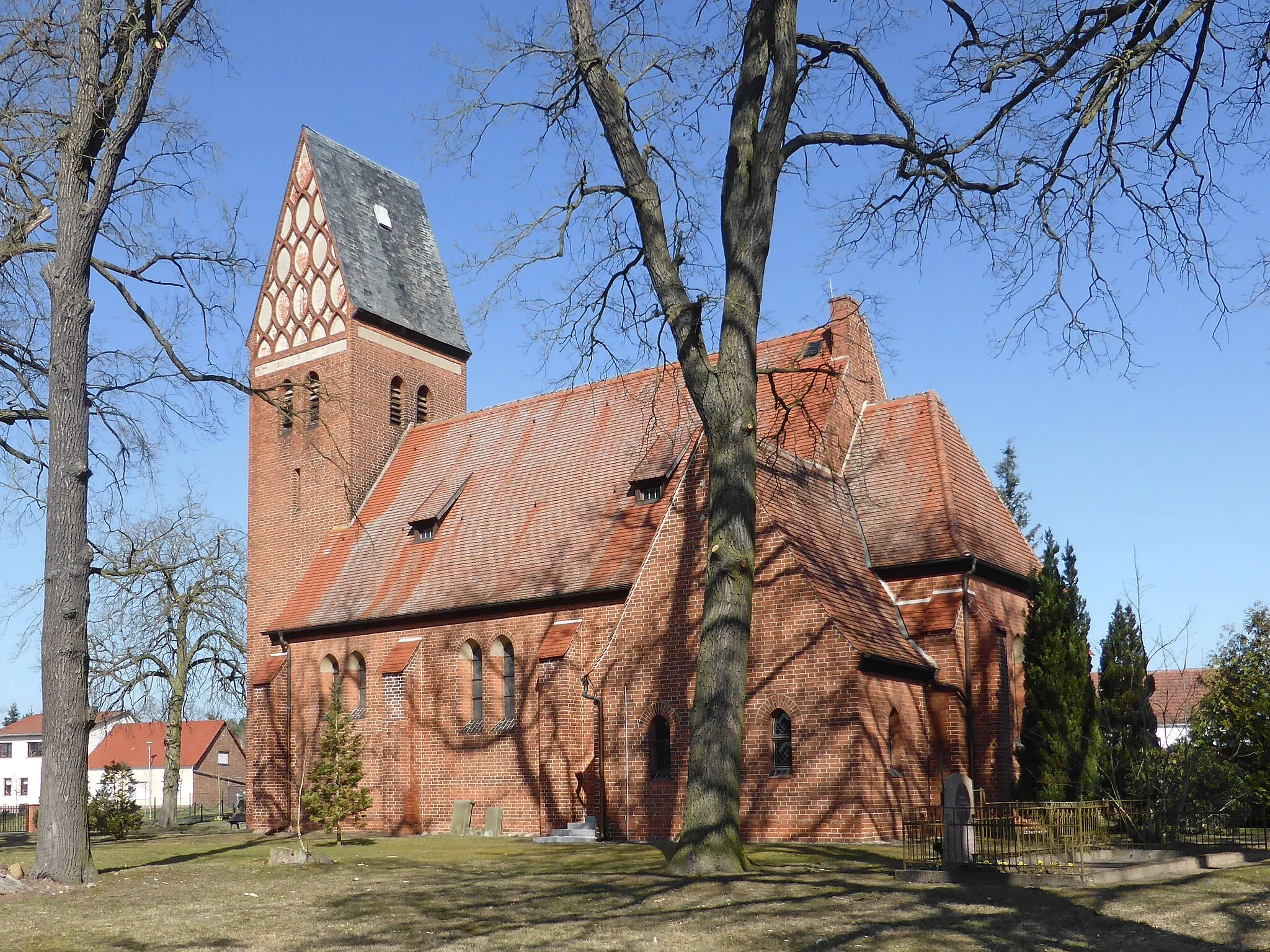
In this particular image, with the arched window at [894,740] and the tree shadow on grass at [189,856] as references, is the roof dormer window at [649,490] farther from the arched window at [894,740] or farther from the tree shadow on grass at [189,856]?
the tree shadow on grass at [189,856]

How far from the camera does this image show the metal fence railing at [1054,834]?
14.1m

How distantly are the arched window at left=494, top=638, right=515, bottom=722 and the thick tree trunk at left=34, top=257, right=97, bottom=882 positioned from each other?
40.1 ft

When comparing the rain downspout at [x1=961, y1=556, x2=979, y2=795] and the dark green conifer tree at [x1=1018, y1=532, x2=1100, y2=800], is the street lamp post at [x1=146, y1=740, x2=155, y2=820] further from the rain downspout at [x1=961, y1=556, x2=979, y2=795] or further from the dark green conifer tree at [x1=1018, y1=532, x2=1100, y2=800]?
the dark green conifer tree at [x1=1018, y1=532, x2=1100, y2=800]

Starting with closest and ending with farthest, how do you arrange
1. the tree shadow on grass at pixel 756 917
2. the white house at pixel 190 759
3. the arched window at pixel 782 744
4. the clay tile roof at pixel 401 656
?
1. the tree shadow on grass at pixel 756 917
2. the arched window at pixel 782 744
3. the clay tile roof at pixel 401 656
4. the white house at pixel 190 759

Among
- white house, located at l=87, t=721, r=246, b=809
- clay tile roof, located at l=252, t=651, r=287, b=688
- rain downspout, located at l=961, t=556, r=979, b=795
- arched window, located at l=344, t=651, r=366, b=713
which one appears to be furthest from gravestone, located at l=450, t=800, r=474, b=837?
white house, located at l=87, t=721, r=246, b=809

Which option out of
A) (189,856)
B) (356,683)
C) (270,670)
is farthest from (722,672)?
(270,670)

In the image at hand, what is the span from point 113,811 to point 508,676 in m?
12.6

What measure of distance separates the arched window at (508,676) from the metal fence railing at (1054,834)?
1160 cm

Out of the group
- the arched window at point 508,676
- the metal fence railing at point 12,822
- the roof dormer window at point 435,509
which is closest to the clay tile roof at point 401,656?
the arched window at point 508,676

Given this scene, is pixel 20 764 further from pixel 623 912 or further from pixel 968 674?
pixel 623 912

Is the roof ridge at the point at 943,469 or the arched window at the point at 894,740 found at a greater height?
the roof ridge at the point at 943,469

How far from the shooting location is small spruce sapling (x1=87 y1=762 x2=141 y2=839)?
32062 mm

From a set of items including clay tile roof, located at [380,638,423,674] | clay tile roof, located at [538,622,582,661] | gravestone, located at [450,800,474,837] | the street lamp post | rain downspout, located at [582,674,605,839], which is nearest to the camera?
rain downspout, located at [582,674,605,839]

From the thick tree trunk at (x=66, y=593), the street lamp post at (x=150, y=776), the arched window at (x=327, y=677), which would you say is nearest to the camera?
the thick tree trunk at (x=66, y=593)
